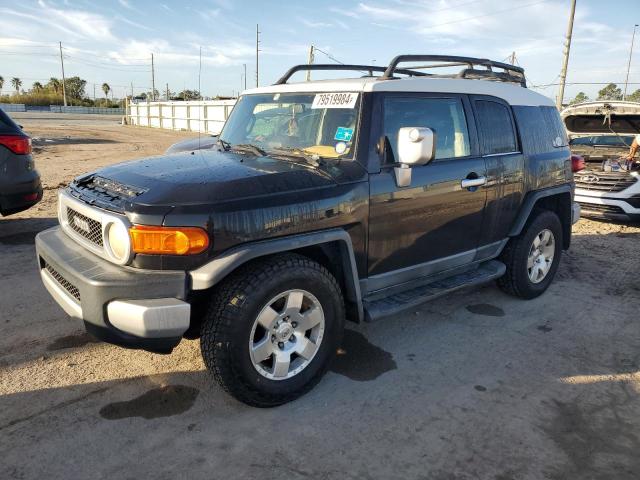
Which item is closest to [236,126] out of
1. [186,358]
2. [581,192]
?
[186,358]

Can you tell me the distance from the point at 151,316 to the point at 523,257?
11.5ft

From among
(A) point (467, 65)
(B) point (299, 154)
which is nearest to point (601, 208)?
(A) point (467, 65)

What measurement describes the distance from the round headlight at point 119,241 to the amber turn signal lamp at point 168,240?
0.12ft

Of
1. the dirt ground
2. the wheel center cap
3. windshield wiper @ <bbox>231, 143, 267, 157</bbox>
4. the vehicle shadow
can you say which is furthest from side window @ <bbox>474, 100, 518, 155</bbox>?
the vehicle shadow

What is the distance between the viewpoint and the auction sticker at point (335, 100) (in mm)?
3406

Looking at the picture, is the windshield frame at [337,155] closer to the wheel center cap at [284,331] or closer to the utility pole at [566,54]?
the wheel center cap at [284,331]

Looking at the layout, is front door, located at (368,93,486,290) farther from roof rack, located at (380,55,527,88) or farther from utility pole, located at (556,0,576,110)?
utility pole, located at (556,0,576,110)

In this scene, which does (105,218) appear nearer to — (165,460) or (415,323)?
(165,460)

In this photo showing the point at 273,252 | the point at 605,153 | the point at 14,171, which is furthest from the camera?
the point at 605,153

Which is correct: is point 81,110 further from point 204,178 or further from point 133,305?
point 133,305

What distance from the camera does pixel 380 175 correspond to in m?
3.33

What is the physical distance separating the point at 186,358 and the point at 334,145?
1.86m

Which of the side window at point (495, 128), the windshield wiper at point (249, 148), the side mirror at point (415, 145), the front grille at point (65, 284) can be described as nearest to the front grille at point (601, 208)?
the side window at point (495, 128)

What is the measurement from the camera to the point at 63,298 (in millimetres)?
2938
